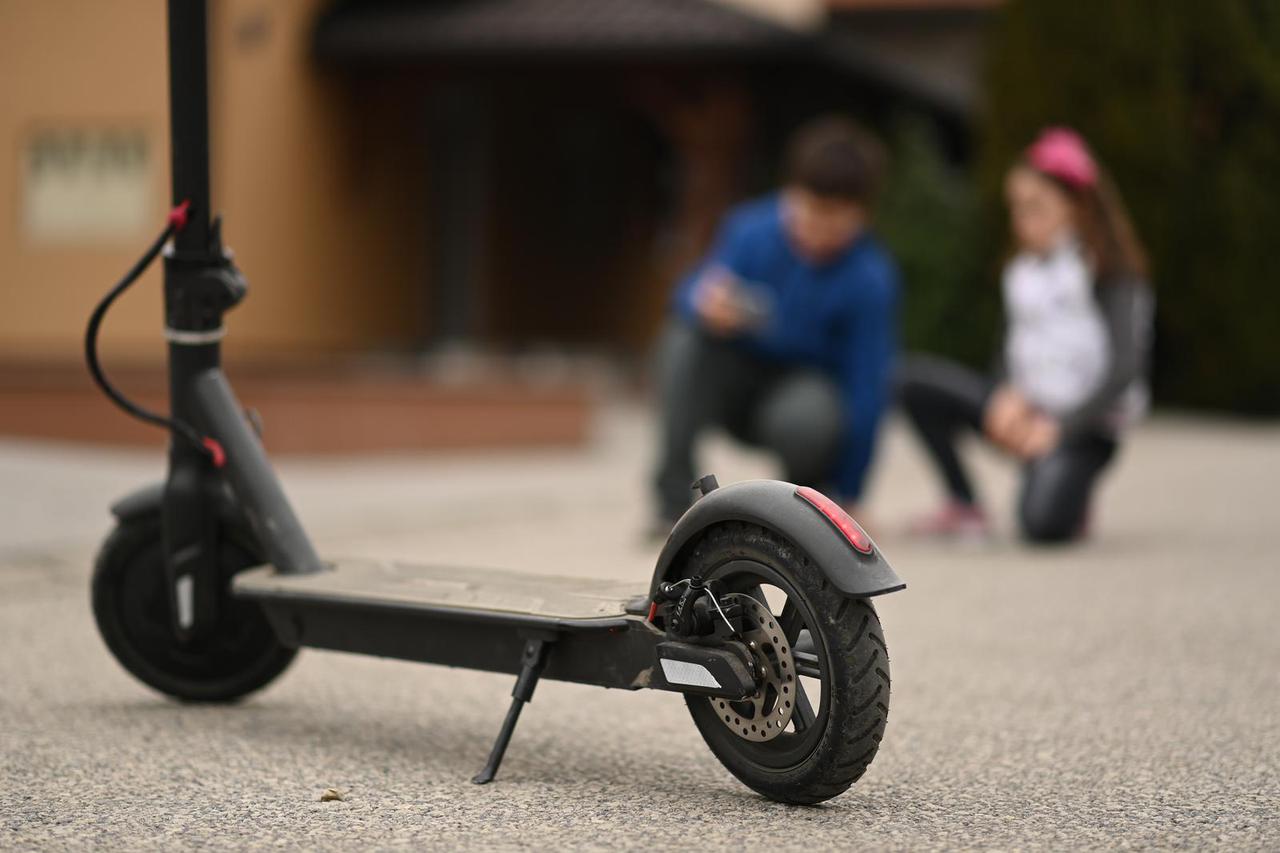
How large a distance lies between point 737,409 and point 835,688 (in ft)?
12.0

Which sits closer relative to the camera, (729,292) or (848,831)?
(848,831)

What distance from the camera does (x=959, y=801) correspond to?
2.77m

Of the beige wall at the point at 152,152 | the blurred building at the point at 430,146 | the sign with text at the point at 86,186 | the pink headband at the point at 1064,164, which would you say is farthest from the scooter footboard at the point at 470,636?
the sign with text at the point at 86,186

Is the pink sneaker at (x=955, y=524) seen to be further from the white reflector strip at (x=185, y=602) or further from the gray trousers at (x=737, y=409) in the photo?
the white reflector strip at (x=185, y=602)

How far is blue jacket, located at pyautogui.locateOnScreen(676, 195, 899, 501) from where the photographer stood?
607cm

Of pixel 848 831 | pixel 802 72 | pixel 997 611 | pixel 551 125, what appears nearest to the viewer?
pixel 848 831

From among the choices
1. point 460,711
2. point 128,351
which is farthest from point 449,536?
point 128,351

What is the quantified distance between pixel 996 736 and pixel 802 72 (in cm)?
1337

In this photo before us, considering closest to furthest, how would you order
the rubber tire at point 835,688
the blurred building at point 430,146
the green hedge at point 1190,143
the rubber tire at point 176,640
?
the rubber tire at point 835,688, the rubber tire at point 176,640, the green hedge at point 1190,143, the blurred building at point 430,146

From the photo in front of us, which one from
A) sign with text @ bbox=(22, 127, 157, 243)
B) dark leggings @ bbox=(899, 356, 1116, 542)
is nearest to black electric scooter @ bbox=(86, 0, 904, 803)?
dark leggings @ bbox=(899, 356, 1116, 542)

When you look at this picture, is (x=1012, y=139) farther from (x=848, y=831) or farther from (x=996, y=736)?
(x=848, y=831)

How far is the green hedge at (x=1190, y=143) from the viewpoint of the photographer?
12.0 meters

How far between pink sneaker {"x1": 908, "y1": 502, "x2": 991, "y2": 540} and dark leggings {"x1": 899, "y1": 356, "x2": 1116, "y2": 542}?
58 mm

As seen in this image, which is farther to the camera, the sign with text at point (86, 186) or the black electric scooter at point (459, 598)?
the sign with text at point (86, 186)
